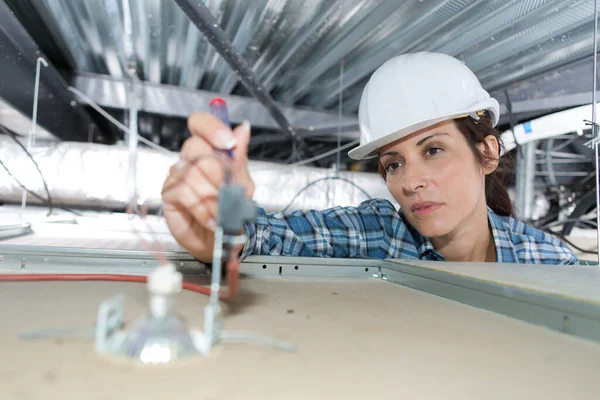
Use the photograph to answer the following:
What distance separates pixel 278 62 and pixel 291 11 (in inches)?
13.2

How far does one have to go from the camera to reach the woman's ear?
0.92m

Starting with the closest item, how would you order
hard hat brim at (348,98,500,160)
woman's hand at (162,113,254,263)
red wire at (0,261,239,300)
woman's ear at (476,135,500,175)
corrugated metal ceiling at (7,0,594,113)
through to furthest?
woman's hand at (162,113,254,263), red wire at (0,261,239,300), hard hat brim at (348,98,500,160), woman's ear at (476,135,500,175), corrugated metal ceiling at (7,0,594,113)

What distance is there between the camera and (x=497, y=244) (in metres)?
0.95

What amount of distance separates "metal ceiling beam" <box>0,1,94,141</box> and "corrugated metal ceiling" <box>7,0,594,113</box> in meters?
0.10

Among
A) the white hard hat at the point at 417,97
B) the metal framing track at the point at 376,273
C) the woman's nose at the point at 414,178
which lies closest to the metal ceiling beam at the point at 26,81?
the metal framing track at the point at 376,273

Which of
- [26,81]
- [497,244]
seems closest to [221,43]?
[26,81]

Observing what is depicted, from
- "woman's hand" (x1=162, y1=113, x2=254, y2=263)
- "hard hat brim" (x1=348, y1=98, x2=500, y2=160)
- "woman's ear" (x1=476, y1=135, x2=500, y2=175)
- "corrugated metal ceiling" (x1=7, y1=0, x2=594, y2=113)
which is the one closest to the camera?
"woman's hand" (x1=162, y1=113, x2=254, y2=263)

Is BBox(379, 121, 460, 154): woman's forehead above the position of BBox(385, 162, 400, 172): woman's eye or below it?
above

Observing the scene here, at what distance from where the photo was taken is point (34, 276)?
0.48 metres

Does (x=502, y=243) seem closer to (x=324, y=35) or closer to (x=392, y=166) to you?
(x=392, y=166)

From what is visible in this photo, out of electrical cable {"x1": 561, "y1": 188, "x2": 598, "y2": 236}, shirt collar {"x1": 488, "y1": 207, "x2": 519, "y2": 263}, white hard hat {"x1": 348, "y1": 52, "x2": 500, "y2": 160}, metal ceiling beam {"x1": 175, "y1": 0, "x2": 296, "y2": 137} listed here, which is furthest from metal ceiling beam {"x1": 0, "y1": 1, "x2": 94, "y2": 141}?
electrical cable {"x1": 561, "y1": 188, "x2": 598, "y2": 236}

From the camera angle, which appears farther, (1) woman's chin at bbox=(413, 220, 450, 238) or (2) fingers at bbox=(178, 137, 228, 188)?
(1) woman's chin at bbox=(413, 220, 450, 238)

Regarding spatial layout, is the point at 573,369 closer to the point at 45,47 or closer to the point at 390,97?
the point at 390,97

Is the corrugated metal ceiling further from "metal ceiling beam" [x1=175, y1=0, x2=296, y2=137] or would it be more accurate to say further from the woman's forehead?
the woman's forehead
